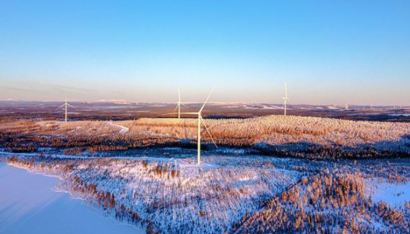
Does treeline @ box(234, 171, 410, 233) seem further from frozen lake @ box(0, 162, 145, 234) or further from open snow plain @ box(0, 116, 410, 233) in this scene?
frozen lake @ box(0, 162, 145, 234)

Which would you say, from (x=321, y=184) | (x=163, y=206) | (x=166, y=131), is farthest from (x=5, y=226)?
(x=166, y=131)

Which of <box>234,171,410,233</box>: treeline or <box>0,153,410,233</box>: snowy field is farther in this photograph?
<box>0,153,410,233</box>: snowy field

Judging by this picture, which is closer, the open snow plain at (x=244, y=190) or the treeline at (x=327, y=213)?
the treeline at (x=327, y=213)

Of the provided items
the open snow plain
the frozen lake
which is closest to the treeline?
the open snow plain

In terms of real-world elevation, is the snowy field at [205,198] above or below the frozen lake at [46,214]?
above

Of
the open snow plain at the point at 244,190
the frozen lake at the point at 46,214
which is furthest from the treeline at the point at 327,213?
the frozen lake at the point at 46,214

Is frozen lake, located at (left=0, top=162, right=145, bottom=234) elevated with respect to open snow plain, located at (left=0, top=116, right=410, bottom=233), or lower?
lower

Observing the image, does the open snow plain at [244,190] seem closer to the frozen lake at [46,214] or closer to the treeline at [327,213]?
the treeline at [327,213]

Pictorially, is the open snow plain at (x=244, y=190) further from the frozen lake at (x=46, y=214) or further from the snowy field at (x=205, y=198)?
the frozen lake at (x=46, y=214)
